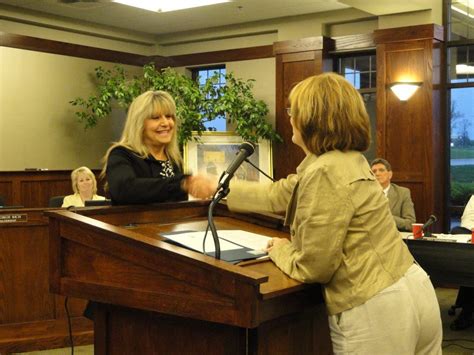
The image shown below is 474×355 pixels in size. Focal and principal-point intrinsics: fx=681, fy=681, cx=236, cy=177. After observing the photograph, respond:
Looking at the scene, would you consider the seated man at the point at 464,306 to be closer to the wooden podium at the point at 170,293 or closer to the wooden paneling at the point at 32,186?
the wooden podium at the point at 170,293

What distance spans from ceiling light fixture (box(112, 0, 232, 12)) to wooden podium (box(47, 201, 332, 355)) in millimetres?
5791

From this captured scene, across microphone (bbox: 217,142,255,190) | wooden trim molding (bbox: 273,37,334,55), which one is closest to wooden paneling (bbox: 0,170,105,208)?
wooden trim molding (bbox: 273,37,334,55)

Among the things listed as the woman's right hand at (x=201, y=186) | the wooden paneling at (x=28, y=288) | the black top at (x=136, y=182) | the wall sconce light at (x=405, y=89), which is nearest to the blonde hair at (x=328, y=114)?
the woman's right hand at (x=201, y=186)

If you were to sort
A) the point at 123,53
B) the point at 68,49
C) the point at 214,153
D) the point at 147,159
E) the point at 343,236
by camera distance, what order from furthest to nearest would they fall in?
1. the point at 123,53
2. the point at 68,49
3. the point at 214,153
4. the point at 147,159
5. the point at 343,236

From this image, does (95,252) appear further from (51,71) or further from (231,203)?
(51,71)

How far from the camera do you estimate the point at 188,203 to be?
96.9 inches

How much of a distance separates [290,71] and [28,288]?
4.92 m

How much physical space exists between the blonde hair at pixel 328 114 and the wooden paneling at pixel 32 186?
23.2ft

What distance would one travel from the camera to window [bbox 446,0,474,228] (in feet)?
25.3

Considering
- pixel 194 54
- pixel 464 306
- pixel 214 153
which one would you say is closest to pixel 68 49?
pixel 194 54

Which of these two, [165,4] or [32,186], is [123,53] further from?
[32,186]

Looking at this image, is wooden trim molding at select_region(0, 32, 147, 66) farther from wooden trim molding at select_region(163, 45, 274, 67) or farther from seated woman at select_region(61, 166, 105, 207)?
seated woman at select_region(61, 166, 105, 207)

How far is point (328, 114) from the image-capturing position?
1.82 meters

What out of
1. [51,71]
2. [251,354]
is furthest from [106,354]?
[51,71]
